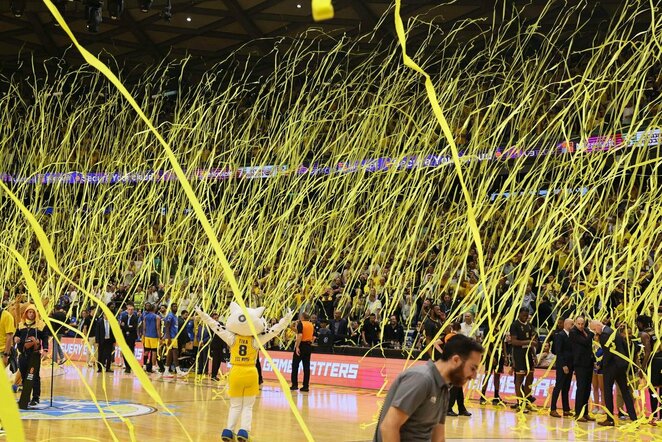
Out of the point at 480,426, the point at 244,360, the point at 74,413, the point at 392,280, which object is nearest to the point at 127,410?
the point at 74,413

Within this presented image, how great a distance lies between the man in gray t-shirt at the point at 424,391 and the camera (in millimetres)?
3475

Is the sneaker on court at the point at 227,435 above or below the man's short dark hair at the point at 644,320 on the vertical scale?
below

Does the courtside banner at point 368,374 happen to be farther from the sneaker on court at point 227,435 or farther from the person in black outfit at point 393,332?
the sneaker on court at point 227,435

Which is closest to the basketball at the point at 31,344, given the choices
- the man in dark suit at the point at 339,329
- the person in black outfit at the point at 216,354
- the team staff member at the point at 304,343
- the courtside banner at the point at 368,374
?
the team staff member at the point at 304,343

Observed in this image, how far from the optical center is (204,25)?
26469 mm

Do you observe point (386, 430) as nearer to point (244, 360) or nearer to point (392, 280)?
point (244, 360)

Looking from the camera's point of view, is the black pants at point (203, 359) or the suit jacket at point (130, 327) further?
the suit jacket at point (130, 327)

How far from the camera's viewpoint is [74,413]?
416 inches

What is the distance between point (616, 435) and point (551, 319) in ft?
15.9

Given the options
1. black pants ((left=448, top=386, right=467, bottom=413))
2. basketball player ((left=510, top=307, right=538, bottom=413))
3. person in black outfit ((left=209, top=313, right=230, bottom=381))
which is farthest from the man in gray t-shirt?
person in black outfit ((left=209, top=313, right=230, bottom=381))

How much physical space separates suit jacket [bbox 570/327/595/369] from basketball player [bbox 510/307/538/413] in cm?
83

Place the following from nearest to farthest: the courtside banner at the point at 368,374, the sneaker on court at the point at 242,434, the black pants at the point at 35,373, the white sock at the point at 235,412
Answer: the sneaker on court at the point at 242,434
the white sock at the point at 235,412
the black pants at the point at 35,373
the courtside banner at the point at 368,374

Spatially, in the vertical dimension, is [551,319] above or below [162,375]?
above

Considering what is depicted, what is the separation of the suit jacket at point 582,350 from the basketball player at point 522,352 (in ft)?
2.71
